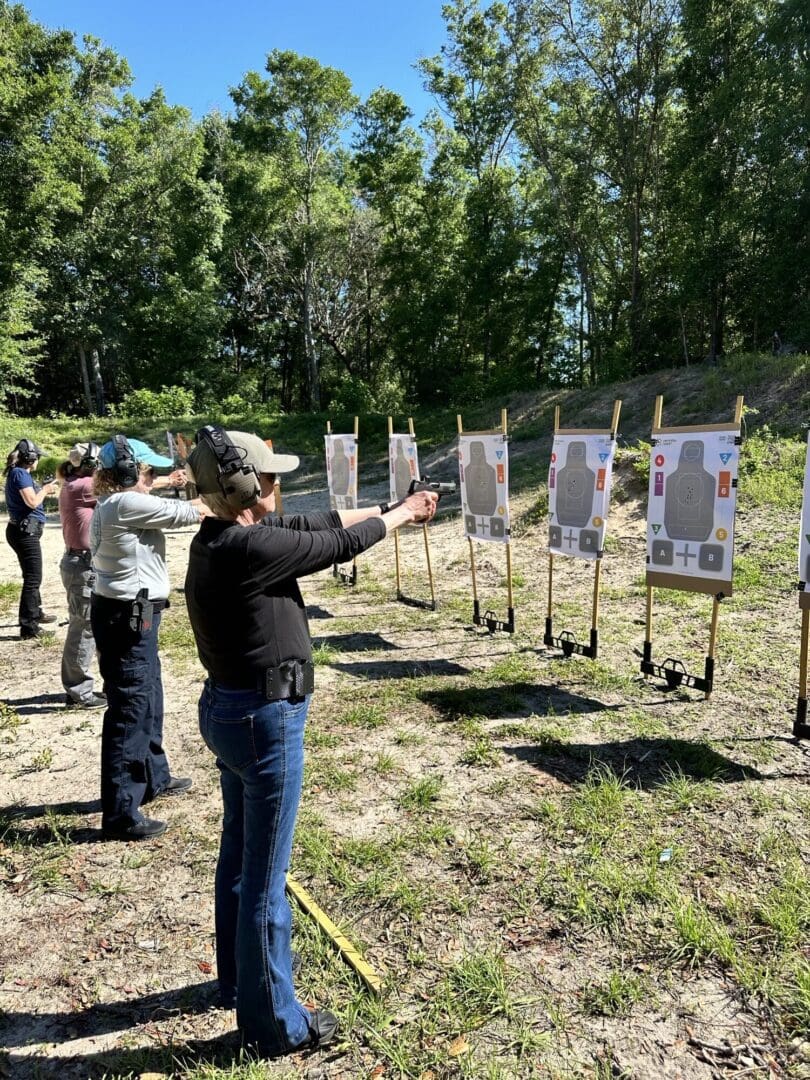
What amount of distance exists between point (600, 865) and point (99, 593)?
8.88 feet

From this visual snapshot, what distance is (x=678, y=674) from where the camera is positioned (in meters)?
5.13

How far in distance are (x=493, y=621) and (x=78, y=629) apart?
381 centimetres

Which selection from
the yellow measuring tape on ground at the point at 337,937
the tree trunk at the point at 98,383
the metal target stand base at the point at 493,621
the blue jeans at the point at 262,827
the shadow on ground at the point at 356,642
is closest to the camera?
the blue jeans at the point at 262,827

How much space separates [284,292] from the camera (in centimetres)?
3125

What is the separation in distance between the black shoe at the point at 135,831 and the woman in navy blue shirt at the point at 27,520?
3.68 m

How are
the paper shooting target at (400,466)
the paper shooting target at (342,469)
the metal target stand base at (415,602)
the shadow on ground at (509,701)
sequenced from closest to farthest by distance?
the shadow on ground at (509,701) → the metal target stand base at (415,602) → the paper shooting target at (400,466) → the paper shooting target at (342,469)

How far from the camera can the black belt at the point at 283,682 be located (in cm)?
189

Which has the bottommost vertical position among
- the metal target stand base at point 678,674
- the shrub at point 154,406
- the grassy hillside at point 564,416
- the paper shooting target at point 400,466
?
the metal target stand base at point 678,674

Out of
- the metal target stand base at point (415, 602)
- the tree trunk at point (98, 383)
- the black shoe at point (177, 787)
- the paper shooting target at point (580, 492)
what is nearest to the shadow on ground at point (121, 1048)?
the black shoe at point (177, 787)

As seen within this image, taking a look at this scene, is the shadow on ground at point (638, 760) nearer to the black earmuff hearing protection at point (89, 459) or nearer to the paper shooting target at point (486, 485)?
the paper shooting target at point (486, 485)

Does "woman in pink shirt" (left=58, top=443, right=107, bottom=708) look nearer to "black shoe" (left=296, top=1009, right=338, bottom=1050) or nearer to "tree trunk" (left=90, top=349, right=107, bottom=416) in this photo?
"black shoe" (left=296, top=1009, right=338, bottom=1050)

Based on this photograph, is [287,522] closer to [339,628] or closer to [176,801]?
[176,801]

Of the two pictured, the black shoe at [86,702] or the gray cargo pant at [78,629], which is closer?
the gray cargo pant at [78,629]

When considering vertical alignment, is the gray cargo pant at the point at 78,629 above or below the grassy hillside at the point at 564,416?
below
